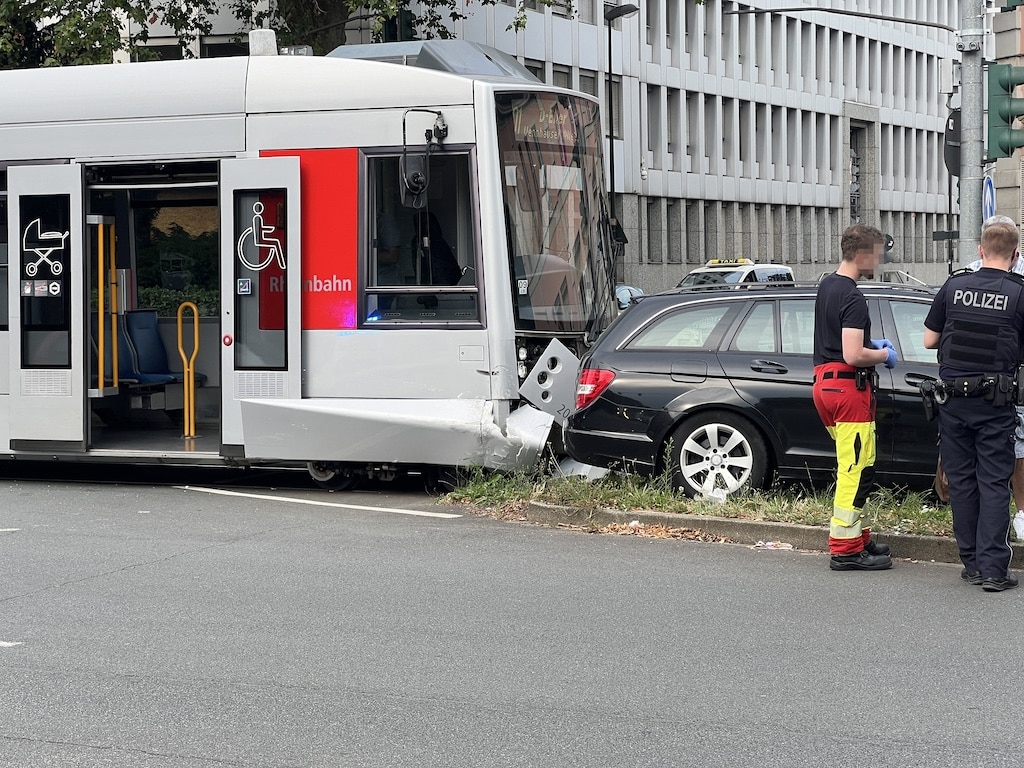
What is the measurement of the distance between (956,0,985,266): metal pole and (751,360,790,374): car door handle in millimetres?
4498

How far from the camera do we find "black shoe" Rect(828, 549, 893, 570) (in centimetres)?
800

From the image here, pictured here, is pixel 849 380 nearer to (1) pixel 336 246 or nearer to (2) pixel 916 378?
(2) pixel 916 378

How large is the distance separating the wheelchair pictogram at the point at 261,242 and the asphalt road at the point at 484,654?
7.70 feet

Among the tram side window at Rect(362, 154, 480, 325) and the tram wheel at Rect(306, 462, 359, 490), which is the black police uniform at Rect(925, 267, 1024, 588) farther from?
the tram wheel at Rect(306, 462, 359, 490)

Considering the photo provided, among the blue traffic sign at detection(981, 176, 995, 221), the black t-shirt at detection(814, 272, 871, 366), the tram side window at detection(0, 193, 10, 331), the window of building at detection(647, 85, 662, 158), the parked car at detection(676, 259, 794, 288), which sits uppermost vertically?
the window of building at detection(647, 85, 662, 158)

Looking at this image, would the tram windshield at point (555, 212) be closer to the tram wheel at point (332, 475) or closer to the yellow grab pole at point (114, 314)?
the tram wheel at point (332, 475)

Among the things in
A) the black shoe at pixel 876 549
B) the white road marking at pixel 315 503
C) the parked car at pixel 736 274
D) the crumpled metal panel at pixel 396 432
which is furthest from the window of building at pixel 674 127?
the black shoe at pixel 876 549

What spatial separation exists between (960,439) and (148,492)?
255 inches

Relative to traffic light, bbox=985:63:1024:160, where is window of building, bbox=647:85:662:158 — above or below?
above

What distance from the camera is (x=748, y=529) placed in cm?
886

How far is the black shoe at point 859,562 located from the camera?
8000 mm

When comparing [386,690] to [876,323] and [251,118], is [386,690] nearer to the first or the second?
[876,323]

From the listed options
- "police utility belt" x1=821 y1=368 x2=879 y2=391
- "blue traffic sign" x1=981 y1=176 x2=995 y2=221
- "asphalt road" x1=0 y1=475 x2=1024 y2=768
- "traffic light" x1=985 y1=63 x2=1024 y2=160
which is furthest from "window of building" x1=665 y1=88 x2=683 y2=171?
"police utility belt" x1=821 y1=368 x2=879 y2=391

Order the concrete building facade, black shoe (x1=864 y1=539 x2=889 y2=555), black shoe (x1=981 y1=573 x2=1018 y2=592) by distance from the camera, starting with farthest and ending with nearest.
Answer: the concrete building facade → black shoe (x1=864 y1=539 x2=889 y2=555) → black shoe (x1=981 y1=573 x2=1018 y2=592)
